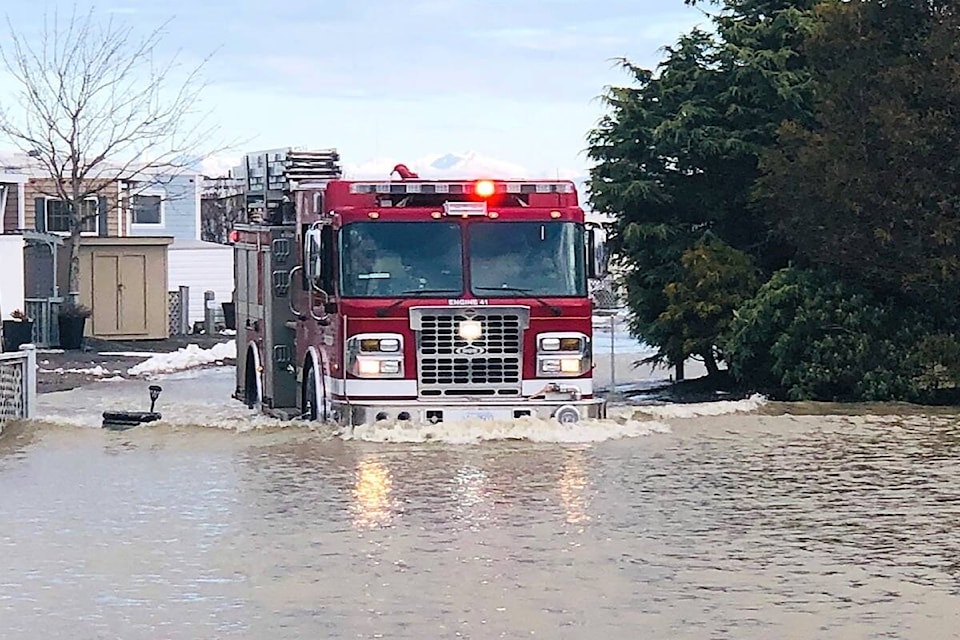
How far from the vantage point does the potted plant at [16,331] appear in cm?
3397

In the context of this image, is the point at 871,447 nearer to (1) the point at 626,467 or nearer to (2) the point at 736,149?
(1) the point at 626,467

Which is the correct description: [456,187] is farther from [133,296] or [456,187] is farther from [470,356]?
[133,296]

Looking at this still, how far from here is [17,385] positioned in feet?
61.3

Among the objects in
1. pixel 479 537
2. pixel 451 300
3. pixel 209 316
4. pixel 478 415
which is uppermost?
pixel 209 316

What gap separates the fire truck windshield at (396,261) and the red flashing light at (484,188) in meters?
0.63

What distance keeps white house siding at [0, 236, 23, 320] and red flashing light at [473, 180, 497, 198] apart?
20.0 meters

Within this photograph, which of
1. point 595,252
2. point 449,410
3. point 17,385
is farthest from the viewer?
point 17,385

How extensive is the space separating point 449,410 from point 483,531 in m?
5.12

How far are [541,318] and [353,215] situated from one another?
2062 mm

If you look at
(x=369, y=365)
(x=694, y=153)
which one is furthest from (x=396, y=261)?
(x=694, y=153)

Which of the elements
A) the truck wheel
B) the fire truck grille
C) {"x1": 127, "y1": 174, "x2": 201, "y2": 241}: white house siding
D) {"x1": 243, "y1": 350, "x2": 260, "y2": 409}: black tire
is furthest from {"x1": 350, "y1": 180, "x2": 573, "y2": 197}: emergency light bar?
{"x1": 127, "y1": 174, "x2": 201, "y2": 241}: white house siding

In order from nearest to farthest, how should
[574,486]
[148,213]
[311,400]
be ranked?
[574,486], [311,400], [148,213]


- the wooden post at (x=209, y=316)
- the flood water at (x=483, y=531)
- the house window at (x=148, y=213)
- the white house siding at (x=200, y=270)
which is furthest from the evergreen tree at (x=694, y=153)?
the house window at (x=148, y=213)

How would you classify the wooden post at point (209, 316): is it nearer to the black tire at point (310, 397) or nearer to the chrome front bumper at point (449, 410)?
the black tire at point (310, 397)
